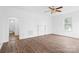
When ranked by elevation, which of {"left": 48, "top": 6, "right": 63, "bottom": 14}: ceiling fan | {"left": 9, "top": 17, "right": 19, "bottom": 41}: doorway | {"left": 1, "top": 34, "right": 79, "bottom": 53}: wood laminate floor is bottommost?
{"left": 1, "top": 34, "right": 79, "bottom": 53}: wood laminate floor

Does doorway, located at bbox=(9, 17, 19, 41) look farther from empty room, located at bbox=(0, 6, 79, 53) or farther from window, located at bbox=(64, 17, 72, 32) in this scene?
window, located at bbox=(64, 17, 72, 32)

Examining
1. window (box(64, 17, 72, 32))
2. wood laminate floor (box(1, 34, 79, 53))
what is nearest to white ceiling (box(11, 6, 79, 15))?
window (box(64, 17, 72, 32))

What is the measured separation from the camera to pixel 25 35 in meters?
2.16

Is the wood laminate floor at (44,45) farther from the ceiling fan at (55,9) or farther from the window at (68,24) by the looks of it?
the ceiling fan at (55,9)

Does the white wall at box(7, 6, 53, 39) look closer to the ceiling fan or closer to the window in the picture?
the ceiling fan

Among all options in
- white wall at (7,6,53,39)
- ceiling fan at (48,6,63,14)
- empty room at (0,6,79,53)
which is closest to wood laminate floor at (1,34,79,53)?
empty room at (0,6,79,53)

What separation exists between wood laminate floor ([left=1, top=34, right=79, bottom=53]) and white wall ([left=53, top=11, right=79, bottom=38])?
0.09m

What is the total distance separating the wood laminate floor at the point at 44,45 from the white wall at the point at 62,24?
9cm

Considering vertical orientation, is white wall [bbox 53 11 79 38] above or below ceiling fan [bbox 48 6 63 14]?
below

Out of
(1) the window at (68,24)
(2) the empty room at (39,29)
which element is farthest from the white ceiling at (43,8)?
(1) the window at (68,24)

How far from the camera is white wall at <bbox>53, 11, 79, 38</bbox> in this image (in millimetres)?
2133
